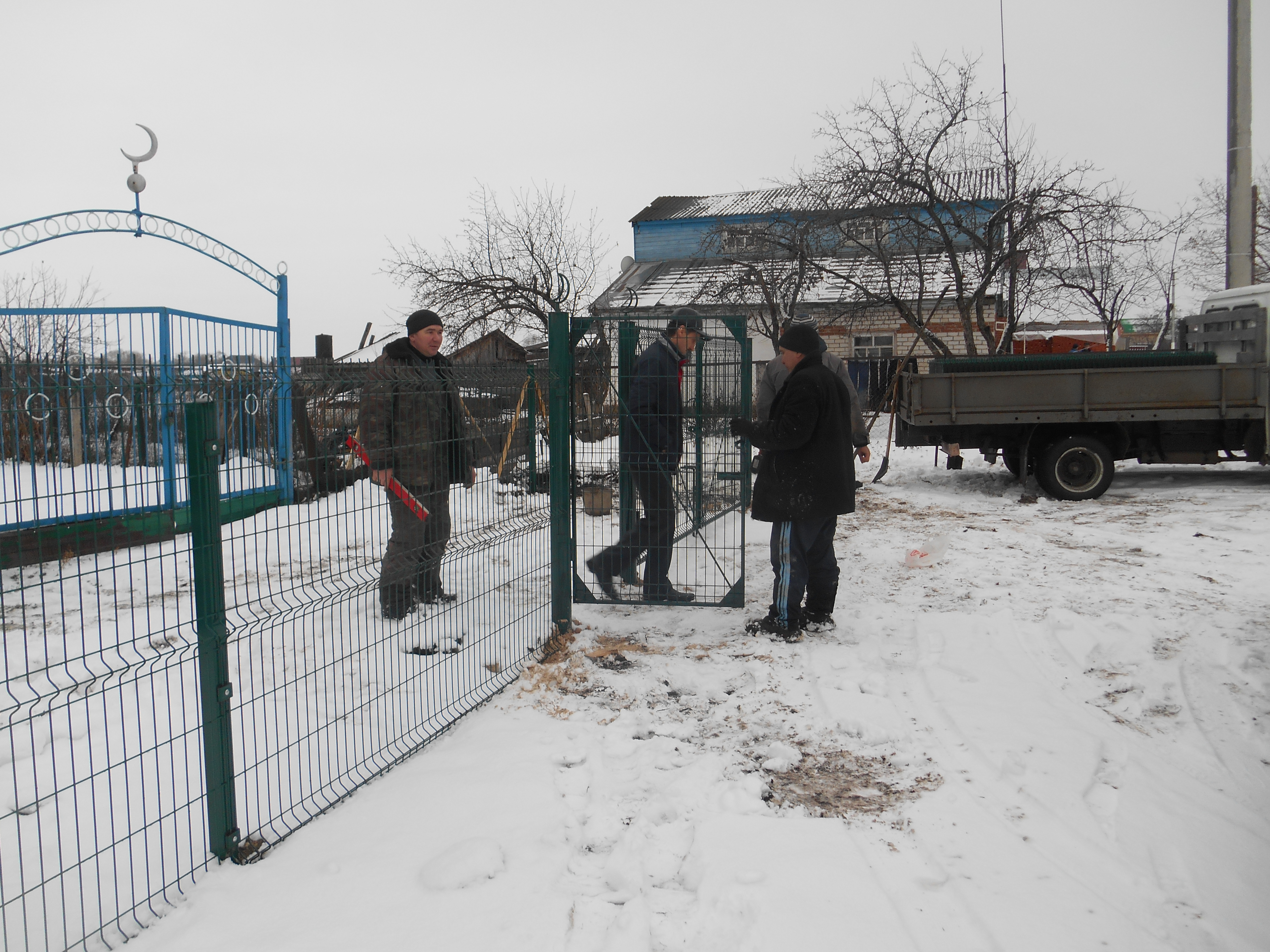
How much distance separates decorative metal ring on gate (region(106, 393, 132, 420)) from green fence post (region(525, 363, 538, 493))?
241cm

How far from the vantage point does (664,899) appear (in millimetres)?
2633

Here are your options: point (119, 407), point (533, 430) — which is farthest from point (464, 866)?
point (533, 430)

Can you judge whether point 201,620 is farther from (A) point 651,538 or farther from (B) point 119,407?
(A) point 651,538

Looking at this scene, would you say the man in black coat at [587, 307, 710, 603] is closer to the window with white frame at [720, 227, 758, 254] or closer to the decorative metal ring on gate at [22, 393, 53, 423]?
the decorative metal ring on gate at [22, 393, 53, 423]

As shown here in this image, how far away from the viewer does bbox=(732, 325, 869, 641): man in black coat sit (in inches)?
192

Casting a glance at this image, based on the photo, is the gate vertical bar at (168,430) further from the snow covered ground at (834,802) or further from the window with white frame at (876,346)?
the window with white frame at (876,346)

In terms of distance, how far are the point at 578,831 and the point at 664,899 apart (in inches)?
18.8

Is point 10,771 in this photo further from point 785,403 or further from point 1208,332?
point 1208,332

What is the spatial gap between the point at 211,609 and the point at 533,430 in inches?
93.8

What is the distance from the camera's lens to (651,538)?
5.45 meters

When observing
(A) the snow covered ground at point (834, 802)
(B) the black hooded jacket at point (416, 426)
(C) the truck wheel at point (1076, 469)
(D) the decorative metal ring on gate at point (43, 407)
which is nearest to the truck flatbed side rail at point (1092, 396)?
(C) the truck wheel at point (1076, 469)

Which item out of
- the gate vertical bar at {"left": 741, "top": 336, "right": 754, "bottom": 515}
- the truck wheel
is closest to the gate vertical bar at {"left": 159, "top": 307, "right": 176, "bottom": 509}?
the gate vertical bar at {"left": 741, "top": 336, "right": 754, "bottom": 515}

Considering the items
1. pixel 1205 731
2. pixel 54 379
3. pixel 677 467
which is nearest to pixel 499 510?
pixel 677 467

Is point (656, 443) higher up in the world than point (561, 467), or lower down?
higher up
